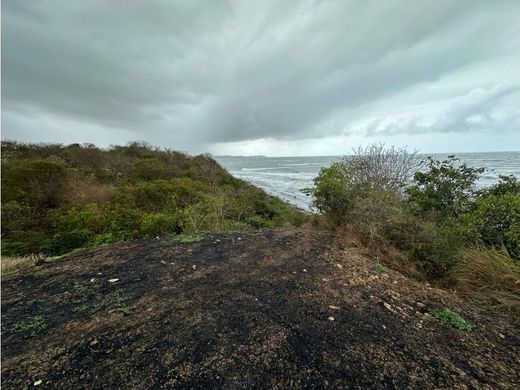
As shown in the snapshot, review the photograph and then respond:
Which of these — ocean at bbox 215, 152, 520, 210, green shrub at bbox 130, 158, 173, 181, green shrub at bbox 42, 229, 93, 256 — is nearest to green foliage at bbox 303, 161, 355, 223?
ocean at bbox 215, 152, 520, 210

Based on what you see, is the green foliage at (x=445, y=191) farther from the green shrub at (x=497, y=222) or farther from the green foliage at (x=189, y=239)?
the green foliage at (x=189, y=239)

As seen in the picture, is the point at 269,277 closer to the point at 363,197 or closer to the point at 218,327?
the point at 218,327

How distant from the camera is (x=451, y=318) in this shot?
9.55 feet

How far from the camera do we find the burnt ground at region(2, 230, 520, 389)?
2.08 m

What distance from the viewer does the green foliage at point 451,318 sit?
111 inches

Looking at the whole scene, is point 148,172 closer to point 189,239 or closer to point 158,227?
point 158,227

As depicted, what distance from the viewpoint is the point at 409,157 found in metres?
9.24

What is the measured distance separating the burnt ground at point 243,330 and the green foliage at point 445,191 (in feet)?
11.4

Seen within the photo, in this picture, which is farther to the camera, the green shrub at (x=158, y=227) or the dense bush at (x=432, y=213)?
the green shrub at (x=158, y=227)

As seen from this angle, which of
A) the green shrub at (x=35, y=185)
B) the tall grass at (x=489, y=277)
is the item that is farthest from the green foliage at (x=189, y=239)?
the green shrub at (x=35, y=185)

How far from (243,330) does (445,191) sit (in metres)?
6.27

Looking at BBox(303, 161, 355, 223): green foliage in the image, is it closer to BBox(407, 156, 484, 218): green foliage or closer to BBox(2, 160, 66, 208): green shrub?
BBox(407, 156, 484, 218): green foliage

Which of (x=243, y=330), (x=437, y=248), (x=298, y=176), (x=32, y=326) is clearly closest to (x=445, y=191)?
(x=437, y=248)

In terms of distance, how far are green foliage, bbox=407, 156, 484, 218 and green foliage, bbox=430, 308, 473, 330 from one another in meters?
3.89
